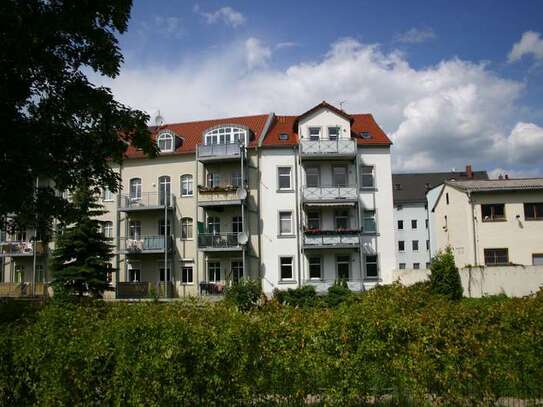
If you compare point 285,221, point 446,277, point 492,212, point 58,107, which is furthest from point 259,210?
point 58,107

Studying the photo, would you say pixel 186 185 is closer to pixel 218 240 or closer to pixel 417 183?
pixel 218 240

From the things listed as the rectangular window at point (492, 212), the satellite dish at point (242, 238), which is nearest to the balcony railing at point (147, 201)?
the satellite dish at point (242, 238)

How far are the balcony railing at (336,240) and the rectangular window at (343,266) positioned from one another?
1.38 m

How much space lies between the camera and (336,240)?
32.1 metres

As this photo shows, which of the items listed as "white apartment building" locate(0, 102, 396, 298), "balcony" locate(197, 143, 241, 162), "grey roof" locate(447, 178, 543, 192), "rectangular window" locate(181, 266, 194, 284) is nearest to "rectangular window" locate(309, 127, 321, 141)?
"white apartment building" locate(0, 102, 396, 298)

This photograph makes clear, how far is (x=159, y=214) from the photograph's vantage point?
3519cm

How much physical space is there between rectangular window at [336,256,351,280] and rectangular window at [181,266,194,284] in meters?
10.00

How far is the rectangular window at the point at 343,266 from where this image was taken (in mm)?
32781

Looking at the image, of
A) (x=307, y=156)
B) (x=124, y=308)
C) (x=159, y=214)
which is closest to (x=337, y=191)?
(x=307, y=156)

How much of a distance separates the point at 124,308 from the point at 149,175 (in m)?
29.6

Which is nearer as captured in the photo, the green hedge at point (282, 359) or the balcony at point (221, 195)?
the green hedge at point (282, 359)

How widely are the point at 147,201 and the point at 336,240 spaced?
13.5m

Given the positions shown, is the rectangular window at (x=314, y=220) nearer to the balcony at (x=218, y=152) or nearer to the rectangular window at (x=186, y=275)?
the balcony at (x=218, y=152)

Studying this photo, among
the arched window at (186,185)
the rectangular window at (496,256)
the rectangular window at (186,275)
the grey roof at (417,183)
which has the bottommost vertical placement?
the rectangular window at (186,275)
